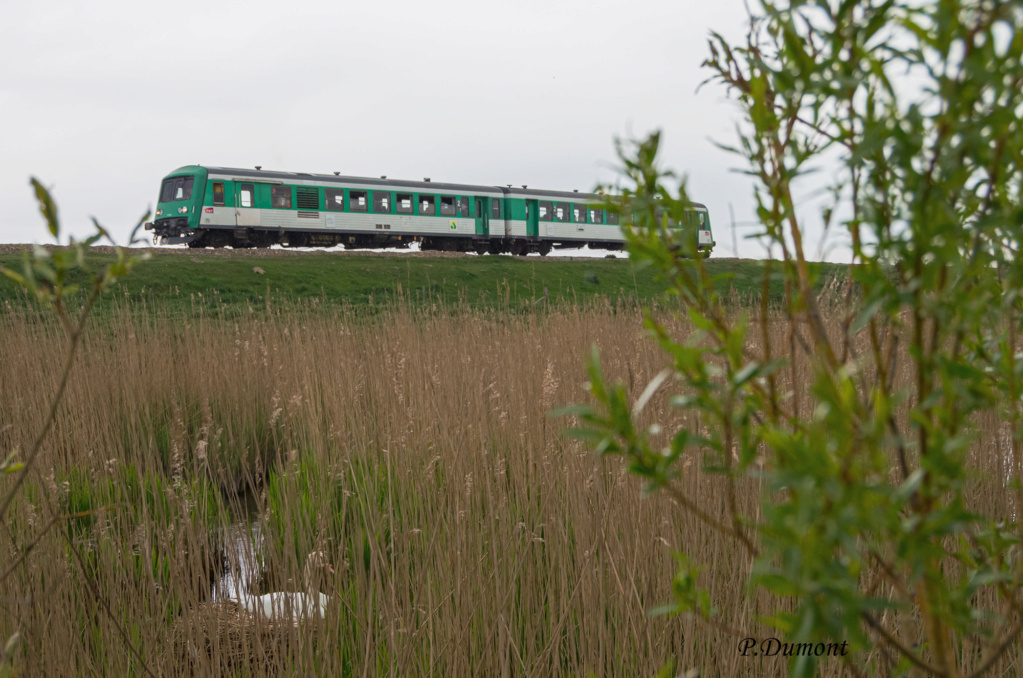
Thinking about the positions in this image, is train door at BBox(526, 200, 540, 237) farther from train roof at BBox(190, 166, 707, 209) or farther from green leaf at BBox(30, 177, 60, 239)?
green leaf at BBox(30, 177, 60, 239)

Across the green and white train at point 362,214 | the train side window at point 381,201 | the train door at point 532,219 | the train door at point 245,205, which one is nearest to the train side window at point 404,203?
the green and white train at point 362,214

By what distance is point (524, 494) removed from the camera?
227 cm

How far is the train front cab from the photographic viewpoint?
45.1 ft

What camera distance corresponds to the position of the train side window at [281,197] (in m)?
14.5

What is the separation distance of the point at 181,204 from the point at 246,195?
1.27 metres

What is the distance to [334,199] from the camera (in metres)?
15.3

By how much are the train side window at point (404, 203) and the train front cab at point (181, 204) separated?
13.5 feet

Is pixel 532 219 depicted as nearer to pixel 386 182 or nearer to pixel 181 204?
pixel 386 182

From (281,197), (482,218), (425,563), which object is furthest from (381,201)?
(425,563)

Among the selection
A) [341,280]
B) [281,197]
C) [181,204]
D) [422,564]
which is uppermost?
[281,197]

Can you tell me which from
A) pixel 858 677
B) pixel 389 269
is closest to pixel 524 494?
pixel 858 677

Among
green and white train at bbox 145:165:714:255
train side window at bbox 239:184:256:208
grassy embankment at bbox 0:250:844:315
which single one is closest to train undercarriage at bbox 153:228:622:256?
green and white train at bbox 145:165:714:255

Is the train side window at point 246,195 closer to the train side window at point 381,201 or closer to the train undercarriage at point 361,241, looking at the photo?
the train undercarriage at point 361,241

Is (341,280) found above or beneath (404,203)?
beneath
